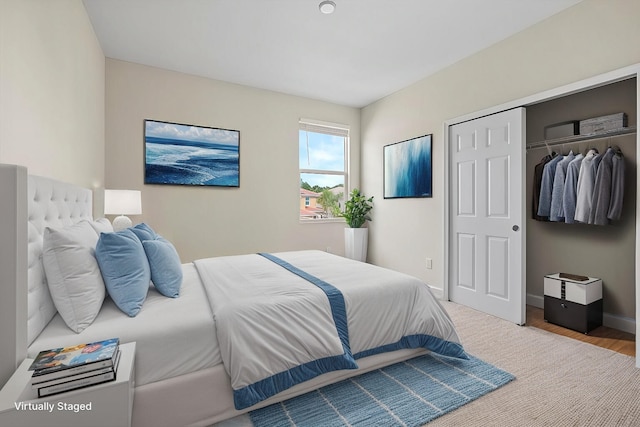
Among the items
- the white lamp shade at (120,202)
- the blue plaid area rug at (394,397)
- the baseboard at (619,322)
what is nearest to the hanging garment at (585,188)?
the baseboard at (619,322)

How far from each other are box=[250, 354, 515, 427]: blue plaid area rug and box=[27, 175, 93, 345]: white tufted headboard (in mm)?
1113

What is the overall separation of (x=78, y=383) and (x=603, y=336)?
3.65 m

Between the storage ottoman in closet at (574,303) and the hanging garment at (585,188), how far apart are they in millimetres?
595

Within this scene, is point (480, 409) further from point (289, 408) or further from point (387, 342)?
point (289, 408)

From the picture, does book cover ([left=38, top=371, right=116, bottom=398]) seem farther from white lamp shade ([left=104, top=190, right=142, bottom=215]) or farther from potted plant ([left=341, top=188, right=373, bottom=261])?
potted plant ([left=341, top=188, right=373, bottom=261])

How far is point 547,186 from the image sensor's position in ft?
10.1

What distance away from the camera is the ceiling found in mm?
Result: 2486

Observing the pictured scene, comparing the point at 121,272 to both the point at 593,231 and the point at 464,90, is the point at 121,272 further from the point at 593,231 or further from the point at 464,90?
the point at 593,231

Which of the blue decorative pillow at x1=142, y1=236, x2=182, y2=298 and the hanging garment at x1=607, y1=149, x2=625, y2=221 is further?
the hanging garment at x1=607, y1=149, x2=625, y2=221

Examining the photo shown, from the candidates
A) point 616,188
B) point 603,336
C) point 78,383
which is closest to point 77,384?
point 78,383

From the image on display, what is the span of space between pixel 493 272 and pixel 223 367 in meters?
2.76

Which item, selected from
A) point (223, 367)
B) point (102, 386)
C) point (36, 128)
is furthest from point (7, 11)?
point (223, 367)

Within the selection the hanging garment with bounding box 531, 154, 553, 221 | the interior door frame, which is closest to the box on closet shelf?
the hanging garment with bounding box 531, 154, 553, 221

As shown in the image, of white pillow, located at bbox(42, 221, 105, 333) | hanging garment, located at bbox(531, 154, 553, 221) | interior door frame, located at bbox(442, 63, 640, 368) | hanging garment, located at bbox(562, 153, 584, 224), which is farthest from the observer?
hanging garment, located at bbox(531, 154, 553, 221)
